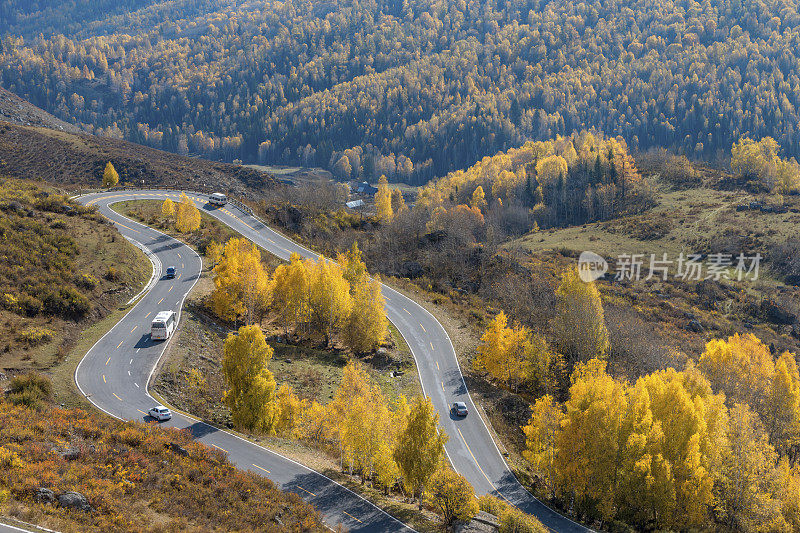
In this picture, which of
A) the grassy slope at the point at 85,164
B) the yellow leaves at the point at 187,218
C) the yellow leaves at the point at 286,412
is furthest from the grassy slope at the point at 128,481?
the grassy slope at the point at 85,164

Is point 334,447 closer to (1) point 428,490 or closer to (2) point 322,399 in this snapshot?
(2) point 322,399

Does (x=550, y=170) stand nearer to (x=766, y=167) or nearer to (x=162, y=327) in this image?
(x=766, y=167)

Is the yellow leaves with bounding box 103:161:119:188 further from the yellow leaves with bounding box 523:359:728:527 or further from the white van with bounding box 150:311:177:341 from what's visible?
the yellow leaves with bounding box 523:359:728:527

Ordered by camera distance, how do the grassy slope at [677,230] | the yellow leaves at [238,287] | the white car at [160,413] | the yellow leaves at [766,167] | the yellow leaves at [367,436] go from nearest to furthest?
1. the yellow leaves at [367,436]
2. the white car at [160,413]
3. the yellow leaves at [238,287]
4. the grassy slope at [677,230]
5. the yellow leaves at [766,167]

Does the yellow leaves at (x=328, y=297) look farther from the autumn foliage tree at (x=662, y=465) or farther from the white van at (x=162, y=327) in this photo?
the autumn foliage tree at (x=662, y=465)

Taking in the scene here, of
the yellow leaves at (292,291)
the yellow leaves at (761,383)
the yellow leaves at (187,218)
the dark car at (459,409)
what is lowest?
the yellow leaves at (761,383)

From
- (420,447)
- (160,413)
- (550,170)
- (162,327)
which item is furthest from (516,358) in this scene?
(550,170)
